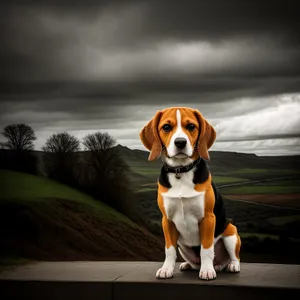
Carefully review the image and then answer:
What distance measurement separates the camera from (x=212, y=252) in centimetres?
296

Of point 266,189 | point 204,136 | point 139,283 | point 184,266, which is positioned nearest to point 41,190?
point 266,189

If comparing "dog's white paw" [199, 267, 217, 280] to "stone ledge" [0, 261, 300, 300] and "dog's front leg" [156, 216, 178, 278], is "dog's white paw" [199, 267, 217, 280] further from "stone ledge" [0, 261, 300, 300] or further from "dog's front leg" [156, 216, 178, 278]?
"dog's front leg" [156, 216, 178, 278]

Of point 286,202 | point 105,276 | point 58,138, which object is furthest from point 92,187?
point 105,276

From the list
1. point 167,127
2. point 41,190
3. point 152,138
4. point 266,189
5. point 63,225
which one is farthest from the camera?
point 41,190

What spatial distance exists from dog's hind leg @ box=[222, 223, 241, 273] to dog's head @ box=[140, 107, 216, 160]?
1.93 feet

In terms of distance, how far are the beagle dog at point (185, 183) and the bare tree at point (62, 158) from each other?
3338 mm

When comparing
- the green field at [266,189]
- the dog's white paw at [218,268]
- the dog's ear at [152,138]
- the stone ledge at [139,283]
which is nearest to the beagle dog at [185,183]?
the dog's ear at [152,138]

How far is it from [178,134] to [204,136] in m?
0.21

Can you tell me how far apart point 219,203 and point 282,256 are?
2732 mm

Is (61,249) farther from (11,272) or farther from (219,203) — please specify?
(219,203)

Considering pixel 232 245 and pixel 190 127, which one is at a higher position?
pixel 190 127

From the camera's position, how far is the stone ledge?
2883 millimetres

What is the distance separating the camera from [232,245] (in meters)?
3.15

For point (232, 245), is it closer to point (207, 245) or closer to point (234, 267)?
point (234, 267)
